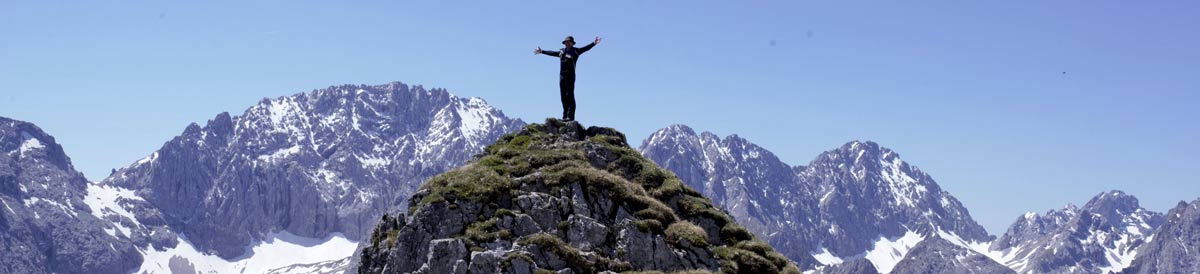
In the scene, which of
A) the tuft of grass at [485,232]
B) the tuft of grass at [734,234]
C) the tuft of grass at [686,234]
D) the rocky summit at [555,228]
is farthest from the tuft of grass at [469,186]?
the tuft of grass at [734,234]

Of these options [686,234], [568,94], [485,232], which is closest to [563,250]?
[485,232]

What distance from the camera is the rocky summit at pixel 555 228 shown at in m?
34.2

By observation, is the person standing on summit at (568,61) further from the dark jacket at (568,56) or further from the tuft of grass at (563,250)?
the tuft of grass at (563,250)

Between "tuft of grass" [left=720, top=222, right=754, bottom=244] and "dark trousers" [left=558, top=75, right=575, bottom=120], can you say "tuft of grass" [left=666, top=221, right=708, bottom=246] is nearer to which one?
"tuft of grass" [left=720, top=222, right=754, bottom=244]

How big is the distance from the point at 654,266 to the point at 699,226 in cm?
344

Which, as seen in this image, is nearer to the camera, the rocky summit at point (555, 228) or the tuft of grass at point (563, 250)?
the tuft of grass at point (563, 250)

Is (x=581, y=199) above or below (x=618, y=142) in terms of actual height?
below

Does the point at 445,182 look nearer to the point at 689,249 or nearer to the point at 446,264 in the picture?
the point at 446,264

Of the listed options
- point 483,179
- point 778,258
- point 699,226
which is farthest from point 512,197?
point 778,258

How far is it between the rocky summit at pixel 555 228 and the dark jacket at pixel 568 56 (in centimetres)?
548

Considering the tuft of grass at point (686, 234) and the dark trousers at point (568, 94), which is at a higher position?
the dark trousers at point (568, 94)

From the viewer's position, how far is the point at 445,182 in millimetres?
38000

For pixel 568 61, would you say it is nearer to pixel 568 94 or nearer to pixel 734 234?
pixel 568 94

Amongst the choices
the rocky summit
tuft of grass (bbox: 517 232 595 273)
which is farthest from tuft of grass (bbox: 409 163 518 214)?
tuft of grass (bbox: 517 232 595 273)
